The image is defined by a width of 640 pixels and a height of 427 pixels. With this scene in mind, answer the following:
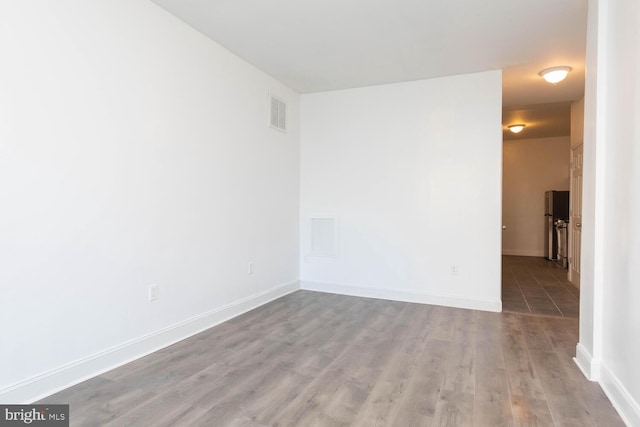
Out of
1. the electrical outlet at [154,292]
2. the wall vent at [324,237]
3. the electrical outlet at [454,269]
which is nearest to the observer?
the electrical outlet at [154,292]

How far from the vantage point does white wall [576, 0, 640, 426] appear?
72.7 inches

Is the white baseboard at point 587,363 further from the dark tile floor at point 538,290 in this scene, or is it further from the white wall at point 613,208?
the dark tile floor at point 538,290

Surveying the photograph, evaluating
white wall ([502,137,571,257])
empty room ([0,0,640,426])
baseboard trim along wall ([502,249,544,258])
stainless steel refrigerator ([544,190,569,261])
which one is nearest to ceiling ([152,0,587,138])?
empty room ([0,0,640,426])

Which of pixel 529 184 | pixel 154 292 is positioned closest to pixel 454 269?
pixel 154 292

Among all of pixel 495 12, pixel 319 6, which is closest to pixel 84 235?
pixel 319 6

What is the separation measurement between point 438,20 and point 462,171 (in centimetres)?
173

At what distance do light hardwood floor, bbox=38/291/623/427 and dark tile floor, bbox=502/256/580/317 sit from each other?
1.72 ft

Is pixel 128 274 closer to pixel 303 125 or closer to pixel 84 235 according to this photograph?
pixel 84 235

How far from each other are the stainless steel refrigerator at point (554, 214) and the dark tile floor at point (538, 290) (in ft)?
1.76

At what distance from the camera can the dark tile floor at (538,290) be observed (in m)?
4.00

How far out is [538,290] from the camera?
16.0ft

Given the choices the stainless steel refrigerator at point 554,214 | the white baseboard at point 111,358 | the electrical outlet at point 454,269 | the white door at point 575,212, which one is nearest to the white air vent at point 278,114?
the white baseboard at point 111,358

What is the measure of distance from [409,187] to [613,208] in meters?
2.33

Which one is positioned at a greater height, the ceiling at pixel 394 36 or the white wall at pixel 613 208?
the ceiling at pixel 394 36
